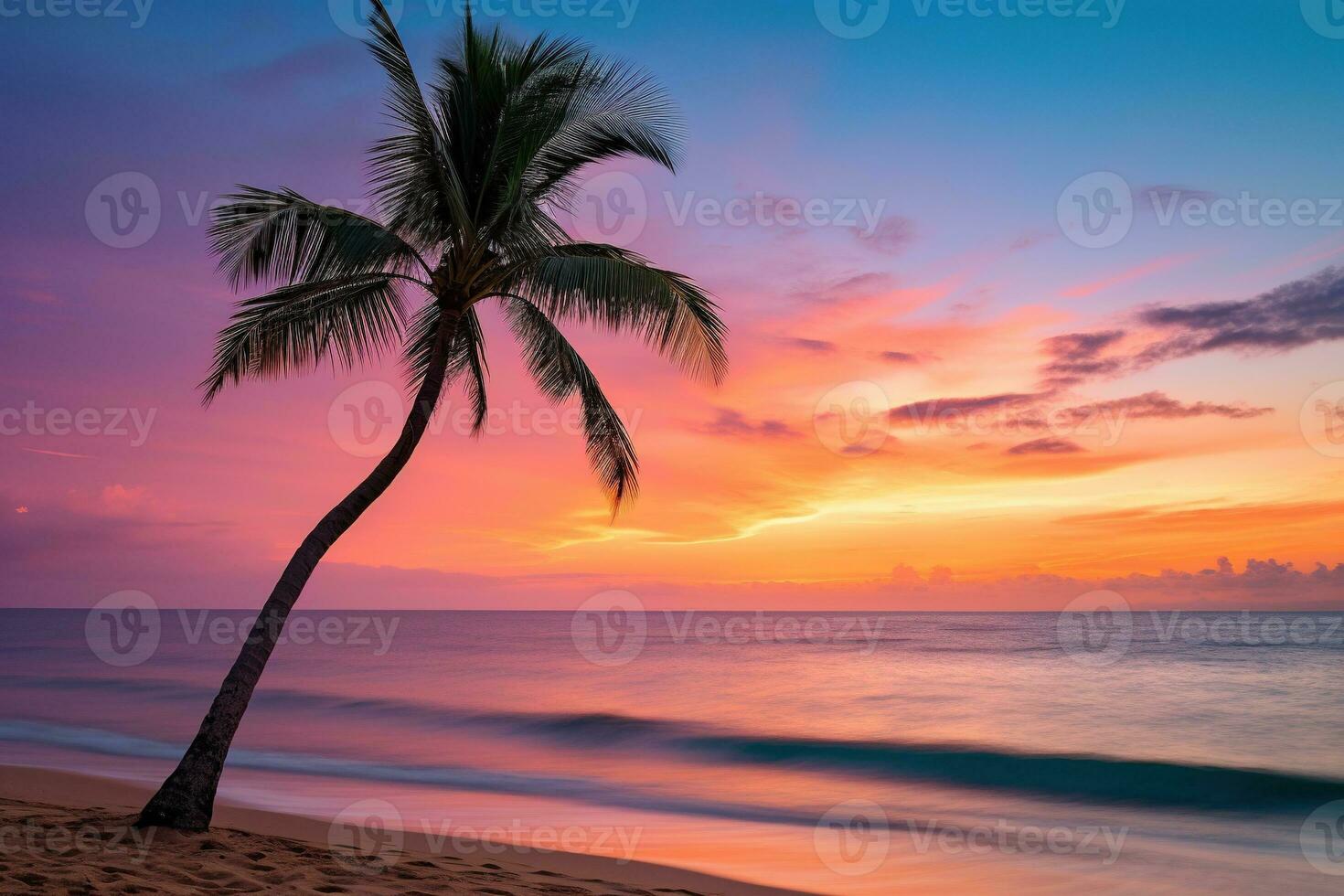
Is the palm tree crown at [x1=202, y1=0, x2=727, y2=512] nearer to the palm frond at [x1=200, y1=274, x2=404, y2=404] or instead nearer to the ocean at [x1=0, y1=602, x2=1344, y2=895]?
the palm frond at [x1=200, y1=274, x2=404, y2=404]

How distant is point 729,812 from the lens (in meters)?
13.5

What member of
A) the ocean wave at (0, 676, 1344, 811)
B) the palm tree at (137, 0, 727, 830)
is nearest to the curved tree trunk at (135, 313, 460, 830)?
the palm tree at (137, 0, 727, 830)

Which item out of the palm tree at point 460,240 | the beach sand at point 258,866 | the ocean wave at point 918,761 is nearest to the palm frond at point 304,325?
the palm tree at point 460,240

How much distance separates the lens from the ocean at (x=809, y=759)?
34.4 feet

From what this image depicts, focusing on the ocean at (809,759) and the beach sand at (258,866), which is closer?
the beach sand at (258,866)

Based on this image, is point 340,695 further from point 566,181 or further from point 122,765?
point 566,181

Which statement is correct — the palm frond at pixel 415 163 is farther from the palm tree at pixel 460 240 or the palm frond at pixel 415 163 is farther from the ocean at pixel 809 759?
the ocean at pixel 809 759

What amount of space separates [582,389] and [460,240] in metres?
2.16

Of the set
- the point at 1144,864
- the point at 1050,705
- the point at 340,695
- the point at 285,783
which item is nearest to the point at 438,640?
the point at 340,695

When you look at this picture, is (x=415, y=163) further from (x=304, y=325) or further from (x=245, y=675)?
(x=245, y=675)

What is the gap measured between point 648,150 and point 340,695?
87.7 feet

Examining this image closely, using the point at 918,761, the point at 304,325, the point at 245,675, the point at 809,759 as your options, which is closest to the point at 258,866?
the point at 245,675

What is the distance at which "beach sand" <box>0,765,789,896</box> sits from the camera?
5.93 meters

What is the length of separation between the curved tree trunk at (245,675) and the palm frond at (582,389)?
2.11m
